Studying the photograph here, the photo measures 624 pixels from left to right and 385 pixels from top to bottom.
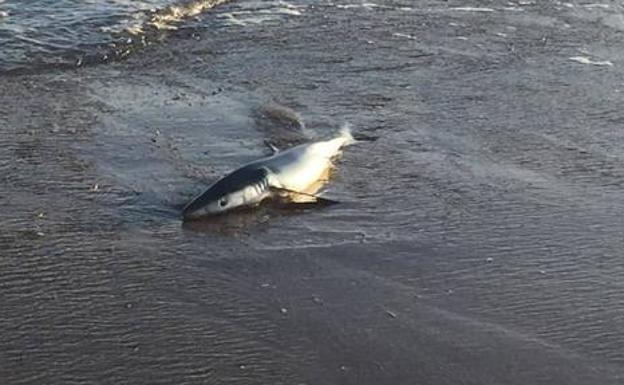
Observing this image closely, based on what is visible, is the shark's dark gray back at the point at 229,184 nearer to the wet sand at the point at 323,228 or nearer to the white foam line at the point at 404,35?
the wet sand at the point at 323,228

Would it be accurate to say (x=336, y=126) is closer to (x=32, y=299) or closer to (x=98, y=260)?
(x=98, y=260)

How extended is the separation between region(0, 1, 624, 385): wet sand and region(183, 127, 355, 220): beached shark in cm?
11

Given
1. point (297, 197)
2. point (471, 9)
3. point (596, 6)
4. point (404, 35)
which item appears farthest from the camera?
point (596, 6)

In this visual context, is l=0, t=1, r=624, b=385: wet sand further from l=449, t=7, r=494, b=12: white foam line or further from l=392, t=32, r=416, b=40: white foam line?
l=449, t=7, r=494, b=12: white foam line

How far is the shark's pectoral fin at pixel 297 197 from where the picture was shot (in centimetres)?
648

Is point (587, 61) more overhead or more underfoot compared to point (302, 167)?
more underfoot

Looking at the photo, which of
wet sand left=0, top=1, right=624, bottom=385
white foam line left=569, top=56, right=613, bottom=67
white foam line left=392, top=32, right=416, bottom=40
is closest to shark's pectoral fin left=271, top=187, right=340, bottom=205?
wet sand left=0, top=1, right=624, bottom=385

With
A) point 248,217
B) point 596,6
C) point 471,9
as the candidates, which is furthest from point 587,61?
point 248,217

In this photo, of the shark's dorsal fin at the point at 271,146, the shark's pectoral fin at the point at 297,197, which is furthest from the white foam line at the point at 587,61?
the shark's pectoral fin at the point at 297,197

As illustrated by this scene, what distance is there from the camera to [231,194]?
20.3 feet

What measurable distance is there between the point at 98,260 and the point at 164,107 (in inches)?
127

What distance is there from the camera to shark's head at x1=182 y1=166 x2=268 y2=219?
6102 millimetres

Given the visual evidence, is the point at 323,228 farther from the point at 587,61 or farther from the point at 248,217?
the point at 587,61

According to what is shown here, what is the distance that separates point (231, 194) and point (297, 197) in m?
0.55
